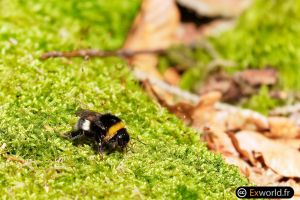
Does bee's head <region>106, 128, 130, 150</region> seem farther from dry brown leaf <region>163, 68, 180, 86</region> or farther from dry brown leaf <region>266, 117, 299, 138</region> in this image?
dry brown leaf <region>163, 68, 180, 86</region>

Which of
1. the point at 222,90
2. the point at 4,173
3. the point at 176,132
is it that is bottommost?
the point at 222,90

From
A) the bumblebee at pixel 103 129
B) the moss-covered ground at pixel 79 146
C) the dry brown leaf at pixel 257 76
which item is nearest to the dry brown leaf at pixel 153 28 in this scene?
the dry brown leaf at pixel 257 76

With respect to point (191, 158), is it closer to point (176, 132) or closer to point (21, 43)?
point (176, 132)

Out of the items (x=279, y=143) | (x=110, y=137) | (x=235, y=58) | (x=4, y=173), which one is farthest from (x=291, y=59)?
(x=4, y=173)

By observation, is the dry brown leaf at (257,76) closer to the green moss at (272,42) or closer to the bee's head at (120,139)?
the green moss at (272,42)

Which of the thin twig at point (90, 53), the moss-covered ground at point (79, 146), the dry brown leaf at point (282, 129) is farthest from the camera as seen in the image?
the dry brown leaf at point (282, 129)

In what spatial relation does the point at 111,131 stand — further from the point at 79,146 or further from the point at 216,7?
the point at 216,7
